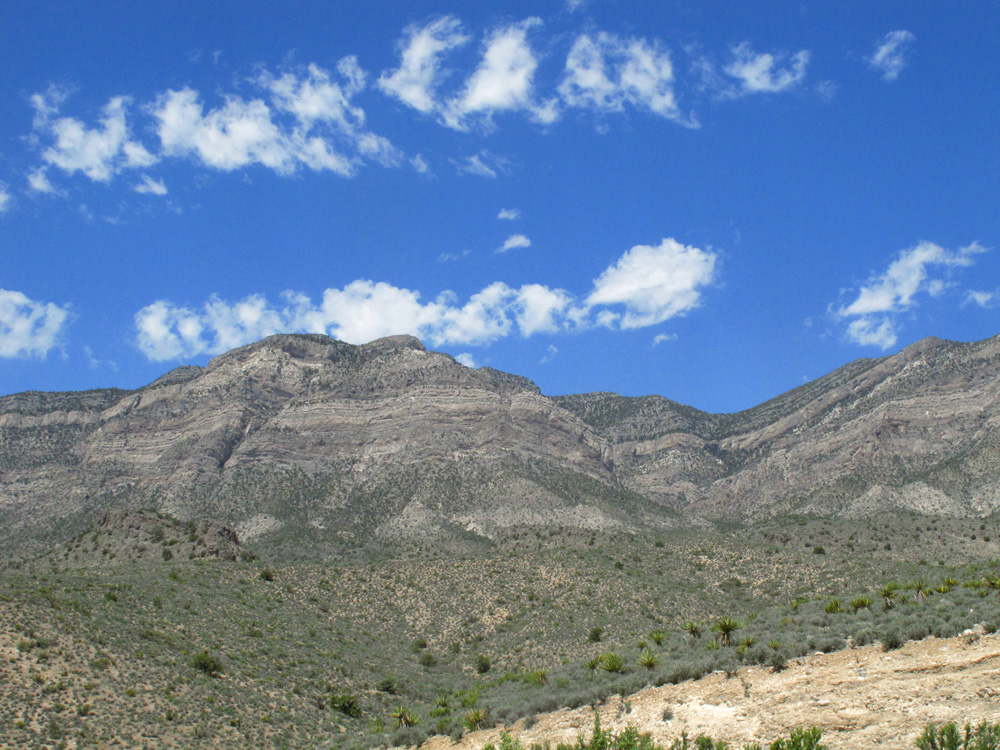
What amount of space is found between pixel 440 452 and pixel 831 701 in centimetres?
7411

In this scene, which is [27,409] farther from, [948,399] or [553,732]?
[948,399]

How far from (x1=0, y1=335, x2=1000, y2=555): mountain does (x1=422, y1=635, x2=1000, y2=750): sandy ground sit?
47.3 meters

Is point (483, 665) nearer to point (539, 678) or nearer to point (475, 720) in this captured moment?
point (539, 678)

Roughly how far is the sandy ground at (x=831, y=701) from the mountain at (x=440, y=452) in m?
47.3

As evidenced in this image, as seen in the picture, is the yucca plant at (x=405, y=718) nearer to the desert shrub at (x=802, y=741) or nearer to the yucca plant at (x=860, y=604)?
the desert shrub at (x=802, y=741)

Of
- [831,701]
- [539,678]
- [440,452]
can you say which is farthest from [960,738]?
[440,452]

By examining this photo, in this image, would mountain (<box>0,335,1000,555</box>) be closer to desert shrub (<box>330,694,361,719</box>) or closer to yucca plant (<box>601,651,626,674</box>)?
desert shrub (<box>330,694,361,719</box>)

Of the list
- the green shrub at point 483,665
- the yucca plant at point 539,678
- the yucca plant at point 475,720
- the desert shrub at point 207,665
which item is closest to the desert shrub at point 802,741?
the yucca plant at point 475,720

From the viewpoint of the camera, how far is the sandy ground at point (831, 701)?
58.2ft

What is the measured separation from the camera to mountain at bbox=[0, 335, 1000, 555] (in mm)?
76938

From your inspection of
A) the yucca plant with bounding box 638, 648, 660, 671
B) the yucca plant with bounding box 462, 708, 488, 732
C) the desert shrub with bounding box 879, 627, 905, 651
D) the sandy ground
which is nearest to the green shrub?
the yucca plant with bounding box 638, 648, 660, 671

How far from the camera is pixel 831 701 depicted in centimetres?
1966

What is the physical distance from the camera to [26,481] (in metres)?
95.2

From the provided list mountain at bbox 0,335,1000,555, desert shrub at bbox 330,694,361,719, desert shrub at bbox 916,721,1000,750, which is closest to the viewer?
desert shrub at bbox 916,721,1000,750
